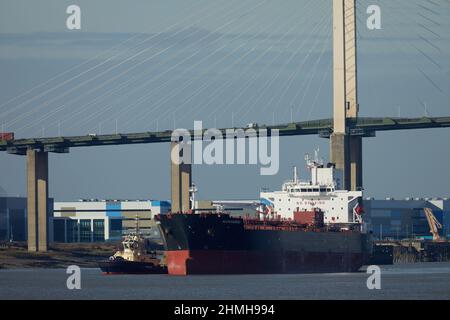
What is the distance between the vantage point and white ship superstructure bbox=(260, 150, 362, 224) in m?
93.8

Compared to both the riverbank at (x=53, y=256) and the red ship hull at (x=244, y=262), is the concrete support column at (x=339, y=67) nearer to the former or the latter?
the riverbank at (x=53, y=256)

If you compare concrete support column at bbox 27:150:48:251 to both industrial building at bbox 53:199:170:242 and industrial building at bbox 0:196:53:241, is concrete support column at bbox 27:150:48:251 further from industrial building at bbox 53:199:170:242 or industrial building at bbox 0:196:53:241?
industrial building at bbox 53:199:170:242

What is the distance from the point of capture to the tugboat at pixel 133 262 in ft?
279

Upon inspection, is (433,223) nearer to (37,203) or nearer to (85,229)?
(85,229)

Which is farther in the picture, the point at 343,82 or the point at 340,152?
the point at 340,152

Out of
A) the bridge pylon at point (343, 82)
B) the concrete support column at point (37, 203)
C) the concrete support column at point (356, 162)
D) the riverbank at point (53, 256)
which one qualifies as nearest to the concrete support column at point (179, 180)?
the riverbank at point (53, 256)

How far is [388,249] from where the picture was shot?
130125 millimetres

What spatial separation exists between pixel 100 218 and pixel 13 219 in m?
12.2

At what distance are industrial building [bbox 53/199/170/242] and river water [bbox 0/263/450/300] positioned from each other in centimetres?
6953

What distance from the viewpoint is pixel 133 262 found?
85.3 m

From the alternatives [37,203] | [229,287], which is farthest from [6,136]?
[229,287]

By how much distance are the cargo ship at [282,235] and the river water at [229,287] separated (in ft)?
7.10
